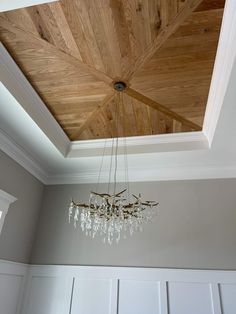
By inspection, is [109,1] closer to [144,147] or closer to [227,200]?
[144,147]

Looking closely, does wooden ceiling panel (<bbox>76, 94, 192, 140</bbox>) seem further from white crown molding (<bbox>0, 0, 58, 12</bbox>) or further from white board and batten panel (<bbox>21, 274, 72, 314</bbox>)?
white board and batten panel (<bbox>21, 274, 72, 314</bbox>)

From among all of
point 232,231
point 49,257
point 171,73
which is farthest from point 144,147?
point 49,257

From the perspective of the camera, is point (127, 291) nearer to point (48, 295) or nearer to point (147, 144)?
point (48, 295)

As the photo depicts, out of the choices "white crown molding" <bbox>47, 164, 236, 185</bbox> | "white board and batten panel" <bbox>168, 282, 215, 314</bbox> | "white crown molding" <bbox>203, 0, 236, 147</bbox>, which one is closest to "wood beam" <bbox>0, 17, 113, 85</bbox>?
"white crown molding" <bbox>203, 0, 236, 147</bbox>

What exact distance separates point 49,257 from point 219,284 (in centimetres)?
204

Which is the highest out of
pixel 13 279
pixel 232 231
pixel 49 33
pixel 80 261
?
pixel 49 33

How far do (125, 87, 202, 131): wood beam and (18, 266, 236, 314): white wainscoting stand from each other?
1.65m

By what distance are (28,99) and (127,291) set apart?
2330 mm

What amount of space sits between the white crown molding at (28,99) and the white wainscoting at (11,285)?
1.44 m

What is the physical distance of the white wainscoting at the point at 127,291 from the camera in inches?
107

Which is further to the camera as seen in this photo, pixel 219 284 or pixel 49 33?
pixel 219 284

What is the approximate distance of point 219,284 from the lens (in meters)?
2.76

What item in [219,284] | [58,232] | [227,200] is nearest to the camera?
[219,284]

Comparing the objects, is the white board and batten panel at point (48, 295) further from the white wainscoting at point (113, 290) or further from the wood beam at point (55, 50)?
the wood beam at point (55, 50)
